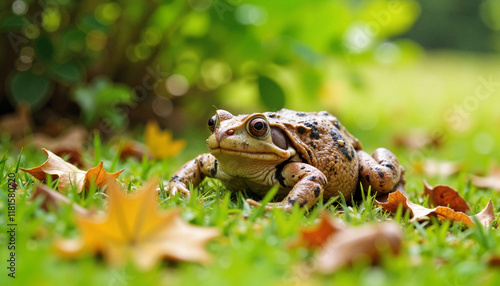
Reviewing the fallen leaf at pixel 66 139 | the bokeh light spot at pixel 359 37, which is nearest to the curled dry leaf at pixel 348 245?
the fallen leaf at pixel 66 139

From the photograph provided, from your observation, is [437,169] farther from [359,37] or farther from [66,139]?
[66,139]

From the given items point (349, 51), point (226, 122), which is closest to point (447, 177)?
point (349, 51)

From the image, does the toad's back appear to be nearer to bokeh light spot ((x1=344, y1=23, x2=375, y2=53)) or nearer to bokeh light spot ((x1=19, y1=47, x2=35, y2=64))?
bokeh light spot ((x1=19, y1=47, x2=35, y2=64))

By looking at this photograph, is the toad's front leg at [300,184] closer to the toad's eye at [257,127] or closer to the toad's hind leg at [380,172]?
the toad's eye at [257,127]

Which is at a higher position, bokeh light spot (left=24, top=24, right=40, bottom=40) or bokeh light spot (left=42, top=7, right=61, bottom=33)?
bokeh light spot (left=42, top=7, right=61, bottom=33)

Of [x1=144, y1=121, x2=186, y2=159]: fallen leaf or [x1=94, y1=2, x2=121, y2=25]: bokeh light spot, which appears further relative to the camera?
[x1=94, y1=2, x2=121, y2=25]: bokeh light spot

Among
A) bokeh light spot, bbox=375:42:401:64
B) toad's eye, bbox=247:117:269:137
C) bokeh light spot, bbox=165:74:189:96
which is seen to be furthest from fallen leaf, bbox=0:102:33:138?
bokeh light spot, bbox=375:42:401:64

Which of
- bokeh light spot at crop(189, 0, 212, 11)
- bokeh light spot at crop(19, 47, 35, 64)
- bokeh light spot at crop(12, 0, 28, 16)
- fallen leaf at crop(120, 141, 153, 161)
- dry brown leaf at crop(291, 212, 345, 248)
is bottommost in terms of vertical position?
dry brown leaf at crop(291, 212, 345, 248)

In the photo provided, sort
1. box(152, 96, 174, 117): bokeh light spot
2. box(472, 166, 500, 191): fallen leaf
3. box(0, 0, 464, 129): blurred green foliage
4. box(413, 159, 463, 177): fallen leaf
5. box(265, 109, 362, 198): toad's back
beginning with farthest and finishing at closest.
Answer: box(152, 96, 174, 117): bokeh light spot
box(0, 0, 464, 129): blurred green foliage
box(413, 159, 463, 177): fallen leaf
box(472, 166, 500, 191): fallen leaf
box(265, 109, 362, 198): toad's back
